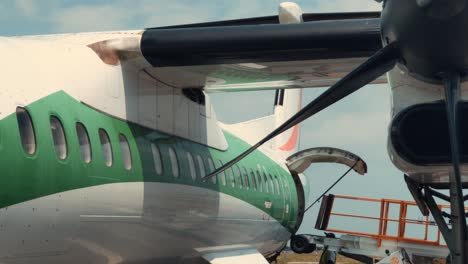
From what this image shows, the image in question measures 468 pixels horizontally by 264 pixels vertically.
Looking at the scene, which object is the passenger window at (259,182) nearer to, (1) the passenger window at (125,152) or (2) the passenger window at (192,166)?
(2) the passenger window at (192,166)

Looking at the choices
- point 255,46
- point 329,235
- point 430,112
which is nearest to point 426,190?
point 430,112

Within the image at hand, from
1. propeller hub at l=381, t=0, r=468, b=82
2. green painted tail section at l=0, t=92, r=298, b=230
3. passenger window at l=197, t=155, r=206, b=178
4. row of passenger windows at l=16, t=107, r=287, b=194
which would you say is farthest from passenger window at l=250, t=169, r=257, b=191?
propeller hub at l=381, t=0, r=468, b=82

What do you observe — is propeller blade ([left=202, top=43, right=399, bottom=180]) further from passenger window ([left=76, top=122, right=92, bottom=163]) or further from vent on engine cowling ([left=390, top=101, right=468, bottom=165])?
passenger window ([left=76, top=122, right=92, bottom=163])

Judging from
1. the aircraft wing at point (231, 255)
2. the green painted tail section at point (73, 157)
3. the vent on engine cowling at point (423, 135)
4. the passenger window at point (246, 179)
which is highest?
the vent on engine cowling at point (423, 135)

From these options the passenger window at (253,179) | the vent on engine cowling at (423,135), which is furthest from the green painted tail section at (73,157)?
the vent on engine cowling at (423,135)

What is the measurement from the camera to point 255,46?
24.8 ft

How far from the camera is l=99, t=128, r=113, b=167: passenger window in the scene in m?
7.05

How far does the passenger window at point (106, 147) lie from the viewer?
7.05 metres

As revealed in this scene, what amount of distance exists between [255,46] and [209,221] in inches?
106

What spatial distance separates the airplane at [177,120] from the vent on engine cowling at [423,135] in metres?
0.01

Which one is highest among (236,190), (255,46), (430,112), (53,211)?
(255,46)

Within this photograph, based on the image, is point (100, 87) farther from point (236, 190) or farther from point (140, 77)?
point (236, 190)

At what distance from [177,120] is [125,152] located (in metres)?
1.65

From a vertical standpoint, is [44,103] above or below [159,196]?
above
